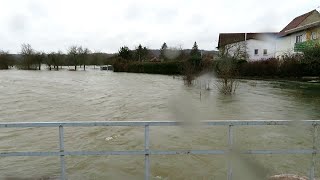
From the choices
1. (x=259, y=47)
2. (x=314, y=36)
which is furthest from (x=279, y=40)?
(x=314, y=36)

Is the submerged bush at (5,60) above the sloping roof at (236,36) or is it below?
below

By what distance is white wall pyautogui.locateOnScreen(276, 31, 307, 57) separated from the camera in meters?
42.9

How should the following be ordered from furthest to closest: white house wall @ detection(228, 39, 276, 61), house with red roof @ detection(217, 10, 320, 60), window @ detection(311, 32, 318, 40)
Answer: white house wall @ detection(228, 39, 276, 61)
house with red roof @ detection(217, 10, 320, 60)
window @ detection(311, 32, 318, 40)

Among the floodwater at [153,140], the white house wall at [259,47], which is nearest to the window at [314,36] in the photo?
the white house wall at [259,47]

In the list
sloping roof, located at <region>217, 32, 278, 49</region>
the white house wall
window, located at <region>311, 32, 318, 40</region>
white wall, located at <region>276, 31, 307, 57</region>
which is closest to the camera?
window, located at <region>311, 32, 318, 40</region>

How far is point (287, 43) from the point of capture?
46.2 m

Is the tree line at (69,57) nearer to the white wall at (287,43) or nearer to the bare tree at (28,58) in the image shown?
the bare tree at (28,58)

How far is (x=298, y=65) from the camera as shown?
37.5m

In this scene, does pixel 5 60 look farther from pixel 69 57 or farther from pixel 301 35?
pixel 301 35

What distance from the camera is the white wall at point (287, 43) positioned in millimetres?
42919

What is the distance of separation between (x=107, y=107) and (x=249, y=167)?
11.3m

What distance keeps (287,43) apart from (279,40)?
3103 millimetres

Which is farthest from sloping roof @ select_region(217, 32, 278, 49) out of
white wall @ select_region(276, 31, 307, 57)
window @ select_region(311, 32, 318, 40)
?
window @ select_region(311, 32, 318, 40)

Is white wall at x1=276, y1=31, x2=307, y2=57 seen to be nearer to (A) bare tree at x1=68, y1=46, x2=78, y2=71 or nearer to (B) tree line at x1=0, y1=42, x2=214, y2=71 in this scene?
(B) tree line at x1=0, y1=42, x2=214, y2=71
